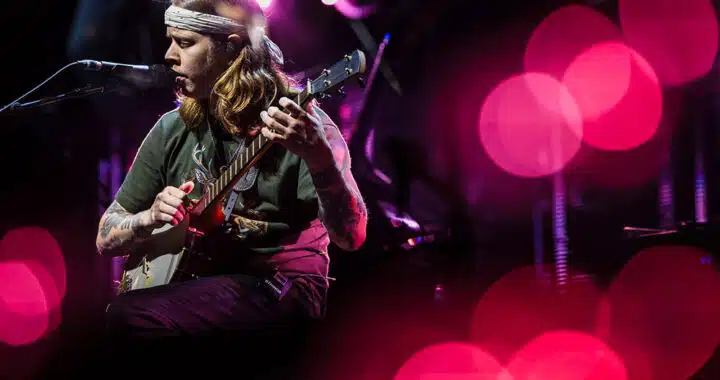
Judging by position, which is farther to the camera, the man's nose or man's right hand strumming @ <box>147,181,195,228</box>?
the man's nose

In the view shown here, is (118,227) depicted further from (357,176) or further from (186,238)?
(357,176)

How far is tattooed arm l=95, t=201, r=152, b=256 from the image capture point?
226cm

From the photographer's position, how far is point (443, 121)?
18.6 ft

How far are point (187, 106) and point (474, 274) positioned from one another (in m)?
2.94

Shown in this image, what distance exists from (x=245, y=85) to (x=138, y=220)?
589 millimetres

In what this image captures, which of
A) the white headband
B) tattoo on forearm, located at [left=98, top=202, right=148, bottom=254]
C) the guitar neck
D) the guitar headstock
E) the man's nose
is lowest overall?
tattoo on forearm, located at [left=98, top=202, right=148, bottom=254]

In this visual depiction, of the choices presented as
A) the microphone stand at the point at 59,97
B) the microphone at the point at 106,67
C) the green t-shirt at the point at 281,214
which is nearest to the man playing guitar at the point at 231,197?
the green t-shirt at the point at 281,214

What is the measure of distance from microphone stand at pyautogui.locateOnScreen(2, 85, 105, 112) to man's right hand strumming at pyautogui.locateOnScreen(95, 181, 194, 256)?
0.43 m

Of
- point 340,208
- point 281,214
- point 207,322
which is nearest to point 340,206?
point 340,208

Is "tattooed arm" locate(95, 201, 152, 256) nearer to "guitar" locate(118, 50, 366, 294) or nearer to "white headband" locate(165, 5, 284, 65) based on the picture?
"guitar" locate(118, 50, 366, 294)

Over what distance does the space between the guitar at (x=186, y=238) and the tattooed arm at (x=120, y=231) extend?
40mm

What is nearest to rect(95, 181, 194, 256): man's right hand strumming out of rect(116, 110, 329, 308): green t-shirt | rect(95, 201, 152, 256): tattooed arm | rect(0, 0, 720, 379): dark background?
rect(95, 201, 152, 256): tattooed arm

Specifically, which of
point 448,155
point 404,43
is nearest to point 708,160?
point 448,155

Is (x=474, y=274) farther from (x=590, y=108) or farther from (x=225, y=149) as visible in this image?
(x=225, y=149)
